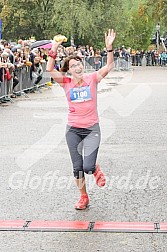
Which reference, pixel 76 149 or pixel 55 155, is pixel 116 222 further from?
pixel 55 155

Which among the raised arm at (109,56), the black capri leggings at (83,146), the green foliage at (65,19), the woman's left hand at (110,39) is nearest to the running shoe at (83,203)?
the black capri leggings at (83,146)

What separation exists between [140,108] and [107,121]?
3.54 m

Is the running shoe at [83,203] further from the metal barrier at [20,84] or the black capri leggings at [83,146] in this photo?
the metal barrier at [20,84]

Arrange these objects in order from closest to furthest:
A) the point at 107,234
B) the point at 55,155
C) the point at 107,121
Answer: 1. the point at 107,234
2. the point at 55,155
3. the point at 107,121

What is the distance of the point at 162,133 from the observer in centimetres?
1286

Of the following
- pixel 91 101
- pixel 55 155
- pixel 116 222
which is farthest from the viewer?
pixel 55 155

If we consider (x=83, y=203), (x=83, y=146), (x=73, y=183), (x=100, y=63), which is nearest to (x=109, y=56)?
(x=83, y=146)

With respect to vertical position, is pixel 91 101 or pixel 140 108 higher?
pixel 91 101

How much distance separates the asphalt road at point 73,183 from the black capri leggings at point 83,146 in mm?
442

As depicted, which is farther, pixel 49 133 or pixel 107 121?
pixel 107 121

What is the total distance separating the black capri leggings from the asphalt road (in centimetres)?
44

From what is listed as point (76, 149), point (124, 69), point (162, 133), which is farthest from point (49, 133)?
point (124, 69)

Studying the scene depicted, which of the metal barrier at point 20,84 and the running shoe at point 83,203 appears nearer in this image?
the running shoe at point 83,203

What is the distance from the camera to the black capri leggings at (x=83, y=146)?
23.0ft
